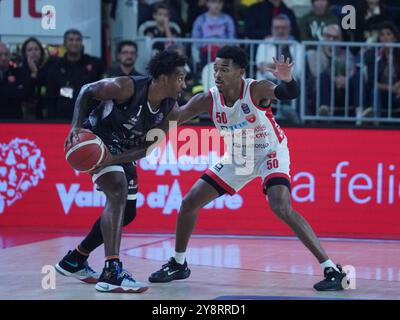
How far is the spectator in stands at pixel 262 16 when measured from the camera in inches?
516

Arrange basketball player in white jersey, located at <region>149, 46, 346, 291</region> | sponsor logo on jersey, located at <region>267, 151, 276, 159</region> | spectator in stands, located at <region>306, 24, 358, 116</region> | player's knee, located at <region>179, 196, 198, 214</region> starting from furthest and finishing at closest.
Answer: spectator in stands, located at <region>306, 24, 358, 116</region>, player's knee, located at <region>179, 196, 198, 214</region>, sponsor logo on jersey, located at <region>267, 151, 276, 159</region>, basketball player in white jersey, located at <region>149, 46, 346, 291</region>

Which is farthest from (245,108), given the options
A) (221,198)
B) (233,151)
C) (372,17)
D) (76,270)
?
(372,17)

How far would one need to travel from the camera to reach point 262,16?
13.2 meters

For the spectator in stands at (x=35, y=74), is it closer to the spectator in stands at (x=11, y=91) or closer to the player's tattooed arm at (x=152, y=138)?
the spectator in stands at (x=11, y=91)

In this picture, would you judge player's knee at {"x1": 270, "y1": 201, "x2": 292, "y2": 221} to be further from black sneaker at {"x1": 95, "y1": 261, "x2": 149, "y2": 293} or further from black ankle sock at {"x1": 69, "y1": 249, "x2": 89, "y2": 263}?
black ankle sock at {"x1": 69, "y1": 249, "x2": 89, "y2": 263}

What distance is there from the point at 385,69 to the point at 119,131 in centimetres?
541

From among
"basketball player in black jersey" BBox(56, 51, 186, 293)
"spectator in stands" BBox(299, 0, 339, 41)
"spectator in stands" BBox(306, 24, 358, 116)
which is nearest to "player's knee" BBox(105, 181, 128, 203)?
"basketball player in black jersey" BBox(56, 51, 186, 293)

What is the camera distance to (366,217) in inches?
449

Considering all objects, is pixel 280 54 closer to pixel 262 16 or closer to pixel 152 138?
pixel 262 16

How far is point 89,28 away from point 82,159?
21.3 ft

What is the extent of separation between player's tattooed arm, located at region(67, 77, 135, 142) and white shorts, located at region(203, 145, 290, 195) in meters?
1.09

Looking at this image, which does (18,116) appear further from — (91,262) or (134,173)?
(134,173)

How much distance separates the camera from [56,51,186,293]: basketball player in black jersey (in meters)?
7.45

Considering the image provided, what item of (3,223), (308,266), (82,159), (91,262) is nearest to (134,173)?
(82,159)
